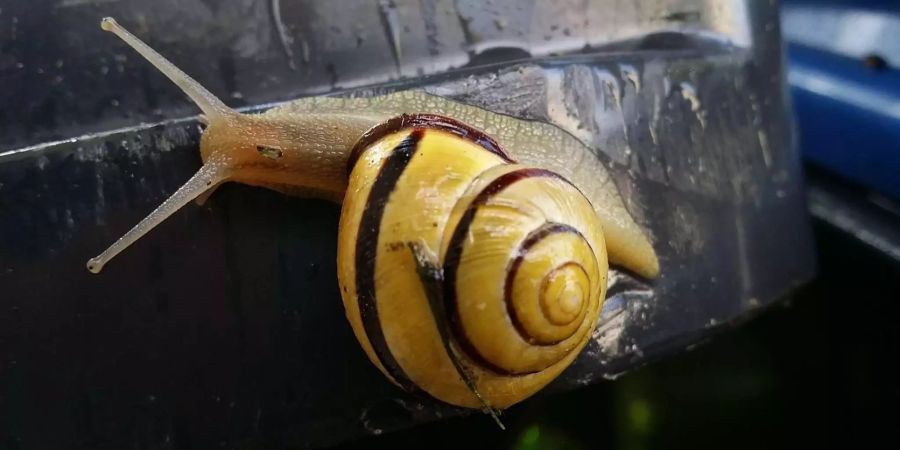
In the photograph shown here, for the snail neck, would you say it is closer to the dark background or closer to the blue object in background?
the dark background

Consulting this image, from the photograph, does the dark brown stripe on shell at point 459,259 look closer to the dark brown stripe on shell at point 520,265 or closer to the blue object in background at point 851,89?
the dark brown stripe on shell at point 520,265

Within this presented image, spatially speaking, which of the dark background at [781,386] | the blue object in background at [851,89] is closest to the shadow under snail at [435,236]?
the dark background at [781,386]

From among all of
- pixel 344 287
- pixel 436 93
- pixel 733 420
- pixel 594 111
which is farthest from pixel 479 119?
pixel 733 420

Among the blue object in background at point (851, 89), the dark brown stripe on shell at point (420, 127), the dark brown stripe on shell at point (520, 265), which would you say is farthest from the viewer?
the blue object in background at point (851, 89)

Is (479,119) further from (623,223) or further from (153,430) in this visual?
(153,430)

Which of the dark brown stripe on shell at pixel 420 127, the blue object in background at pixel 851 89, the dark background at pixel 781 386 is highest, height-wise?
the dark brown stripe on shell at pixel 420 127
